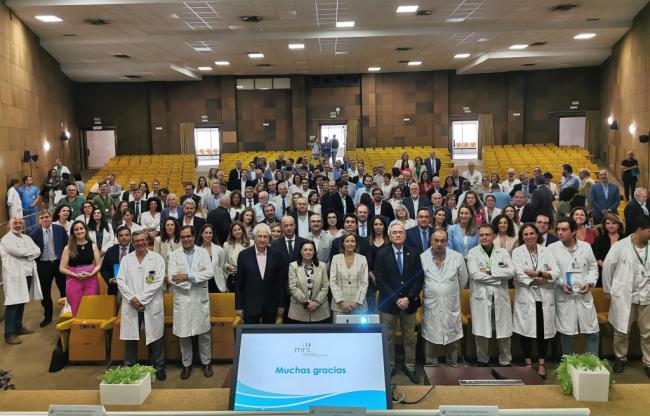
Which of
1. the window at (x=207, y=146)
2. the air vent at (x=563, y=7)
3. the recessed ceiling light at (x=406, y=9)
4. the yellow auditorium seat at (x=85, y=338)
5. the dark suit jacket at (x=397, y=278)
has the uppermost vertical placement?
the air vent at (x=563, y=7)

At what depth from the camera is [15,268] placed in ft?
22.3

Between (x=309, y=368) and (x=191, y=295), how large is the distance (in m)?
3.67

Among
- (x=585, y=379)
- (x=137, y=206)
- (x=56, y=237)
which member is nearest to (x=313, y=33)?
(x=137, y=206)

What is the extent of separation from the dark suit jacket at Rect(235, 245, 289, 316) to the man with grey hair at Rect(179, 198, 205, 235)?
2.34m

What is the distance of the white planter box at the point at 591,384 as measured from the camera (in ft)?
8.40

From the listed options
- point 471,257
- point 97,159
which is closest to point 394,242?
point 471,257

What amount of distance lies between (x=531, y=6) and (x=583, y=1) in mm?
1140

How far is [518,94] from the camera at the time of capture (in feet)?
75.0

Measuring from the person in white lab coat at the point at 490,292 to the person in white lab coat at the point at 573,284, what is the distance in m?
0.47

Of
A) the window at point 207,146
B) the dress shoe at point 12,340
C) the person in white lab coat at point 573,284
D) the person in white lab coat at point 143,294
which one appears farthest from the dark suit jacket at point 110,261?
the window at point 207,146

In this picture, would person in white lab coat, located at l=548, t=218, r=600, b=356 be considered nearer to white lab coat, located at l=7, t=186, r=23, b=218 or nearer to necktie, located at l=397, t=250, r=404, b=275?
necktie, located at l=397, t=250, r=404, b=275

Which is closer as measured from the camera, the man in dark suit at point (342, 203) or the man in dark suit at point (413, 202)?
the man in dark suit at point (413, 202)

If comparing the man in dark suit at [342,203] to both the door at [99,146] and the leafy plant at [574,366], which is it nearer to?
the leafy plant at [574,366]

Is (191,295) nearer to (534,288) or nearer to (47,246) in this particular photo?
(47,246)
